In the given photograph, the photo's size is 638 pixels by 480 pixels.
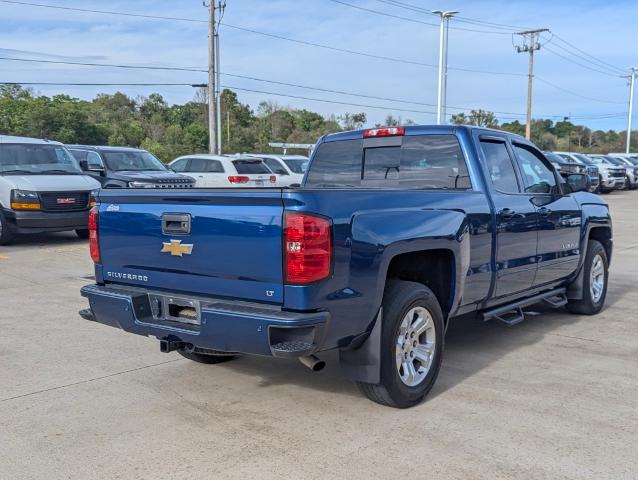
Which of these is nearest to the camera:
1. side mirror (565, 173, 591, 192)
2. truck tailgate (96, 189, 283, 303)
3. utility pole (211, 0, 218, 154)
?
truck tailgate (96, 189, 283, 303)

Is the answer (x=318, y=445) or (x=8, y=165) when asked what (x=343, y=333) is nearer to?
(x=318, y=445)

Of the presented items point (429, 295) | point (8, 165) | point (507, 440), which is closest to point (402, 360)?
point (429, 295)

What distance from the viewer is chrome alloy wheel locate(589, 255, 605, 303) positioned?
287 inches

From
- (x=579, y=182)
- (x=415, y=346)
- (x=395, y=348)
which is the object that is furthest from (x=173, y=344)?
(x=579, y=182)

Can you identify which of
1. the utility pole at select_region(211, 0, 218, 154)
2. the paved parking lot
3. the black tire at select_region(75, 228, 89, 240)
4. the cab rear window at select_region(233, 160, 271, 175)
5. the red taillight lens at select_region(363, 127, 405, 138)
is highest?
the utility pole at select_region(211, 0, 218, 154)

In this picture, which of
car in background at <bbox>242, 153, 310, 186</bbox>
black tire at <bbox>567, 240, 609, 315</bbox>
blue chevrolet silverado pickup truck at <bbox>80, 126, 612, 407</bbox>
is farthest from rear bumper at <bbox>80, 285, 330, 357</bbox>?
car in background at <bbox>242, 153, 310, 186</bbox>

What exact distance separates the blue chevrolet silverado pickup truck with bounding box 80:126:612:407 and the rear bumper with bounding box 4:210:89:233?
806 cm

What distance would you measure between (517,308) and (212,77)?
24.8 m

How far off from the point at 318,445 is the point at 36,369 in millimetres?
2683

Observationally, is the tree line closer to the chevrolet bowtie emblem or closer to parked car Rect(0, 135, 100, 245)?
parked car Rect(0, 135, 100, 245)

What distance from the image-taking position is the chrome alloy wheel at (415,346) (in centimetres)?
443

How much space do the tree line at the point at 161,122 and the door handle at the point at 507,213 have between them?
3574 centimetres

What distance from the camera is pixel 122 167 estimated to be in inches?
595

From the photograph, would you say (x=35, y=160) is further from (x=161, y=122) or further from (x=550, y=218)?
(x=161, y=122)
